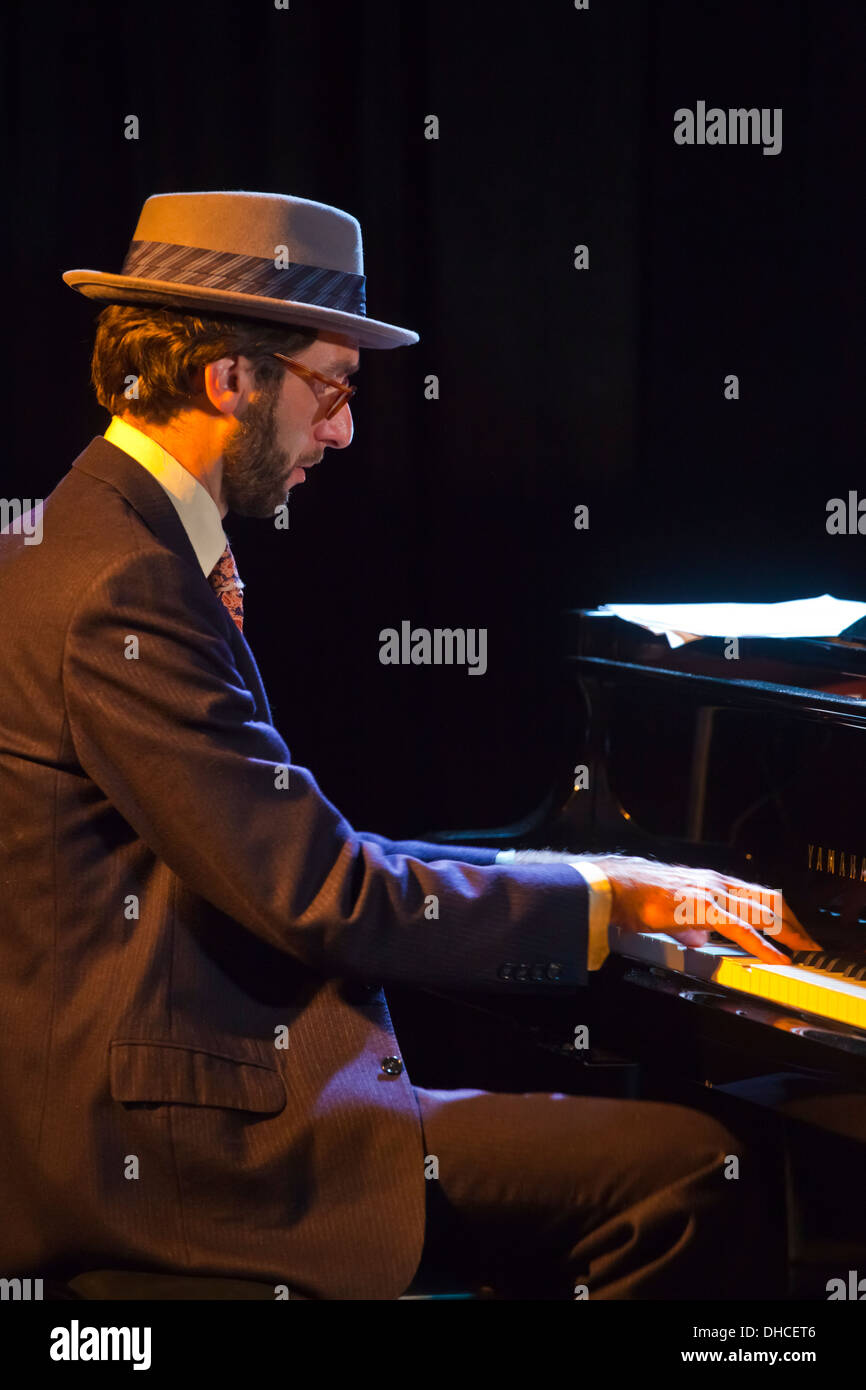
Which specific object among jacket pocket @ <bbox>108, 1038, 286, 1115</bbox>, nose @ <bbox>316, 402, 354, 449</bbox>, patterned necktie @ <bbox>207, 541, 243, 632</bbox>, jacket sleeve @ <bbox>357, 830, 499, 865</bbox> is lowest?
jacket pocket @ <bbox>108, 1038, 286, 1115</bbox>

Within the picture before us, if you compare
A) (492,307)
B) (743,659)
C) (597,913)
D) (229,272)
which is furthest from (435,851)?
(492,307)

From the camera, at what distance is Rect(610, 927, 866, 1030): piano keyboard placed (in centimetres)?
167

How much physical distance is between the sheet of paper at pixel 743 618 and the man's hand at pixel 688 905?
54 cm

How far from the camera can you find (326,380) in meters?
1.97

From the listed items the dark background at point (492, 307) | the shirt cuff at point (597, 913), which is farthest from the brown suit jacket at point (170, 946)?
the dark background at point (492, 307)

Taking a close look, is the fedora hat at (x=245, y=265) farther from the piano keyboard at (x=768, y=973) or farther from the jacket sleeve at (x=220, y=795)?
the piano keyboard at (x=768, y=973)

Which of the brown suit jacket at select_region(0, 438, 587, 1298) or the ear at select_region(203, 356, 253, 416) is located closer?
the brown suit jacket at select_region(0, 438, 587, 1298)

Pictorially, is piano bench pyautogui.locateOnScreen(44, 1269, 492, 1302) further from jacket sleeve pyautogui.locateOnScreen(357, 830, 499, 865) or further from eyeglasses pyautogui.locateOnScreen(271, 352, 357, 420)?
eyeglasses pyautogui.locateOnScreen(271, 352, 357, 420)

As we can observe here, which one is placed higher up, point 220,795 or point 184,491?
point 184,491

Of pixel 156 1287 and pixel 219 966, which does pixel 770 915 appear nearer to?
pixel 219 966

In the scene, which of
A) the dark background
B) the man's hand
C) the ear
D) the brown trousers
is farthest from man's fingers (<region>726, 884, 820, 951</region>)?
the dark background

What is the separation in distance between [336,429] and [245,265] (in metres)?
0.25

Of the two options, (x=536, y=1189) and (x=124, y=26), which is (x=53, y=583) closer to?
(x=536, y=1189)

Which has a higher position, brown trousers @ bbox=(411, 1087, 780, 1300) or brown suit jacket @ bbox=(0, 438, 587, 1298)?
brown suit jacket @ bbox=(0, 438, 587, 1298)
